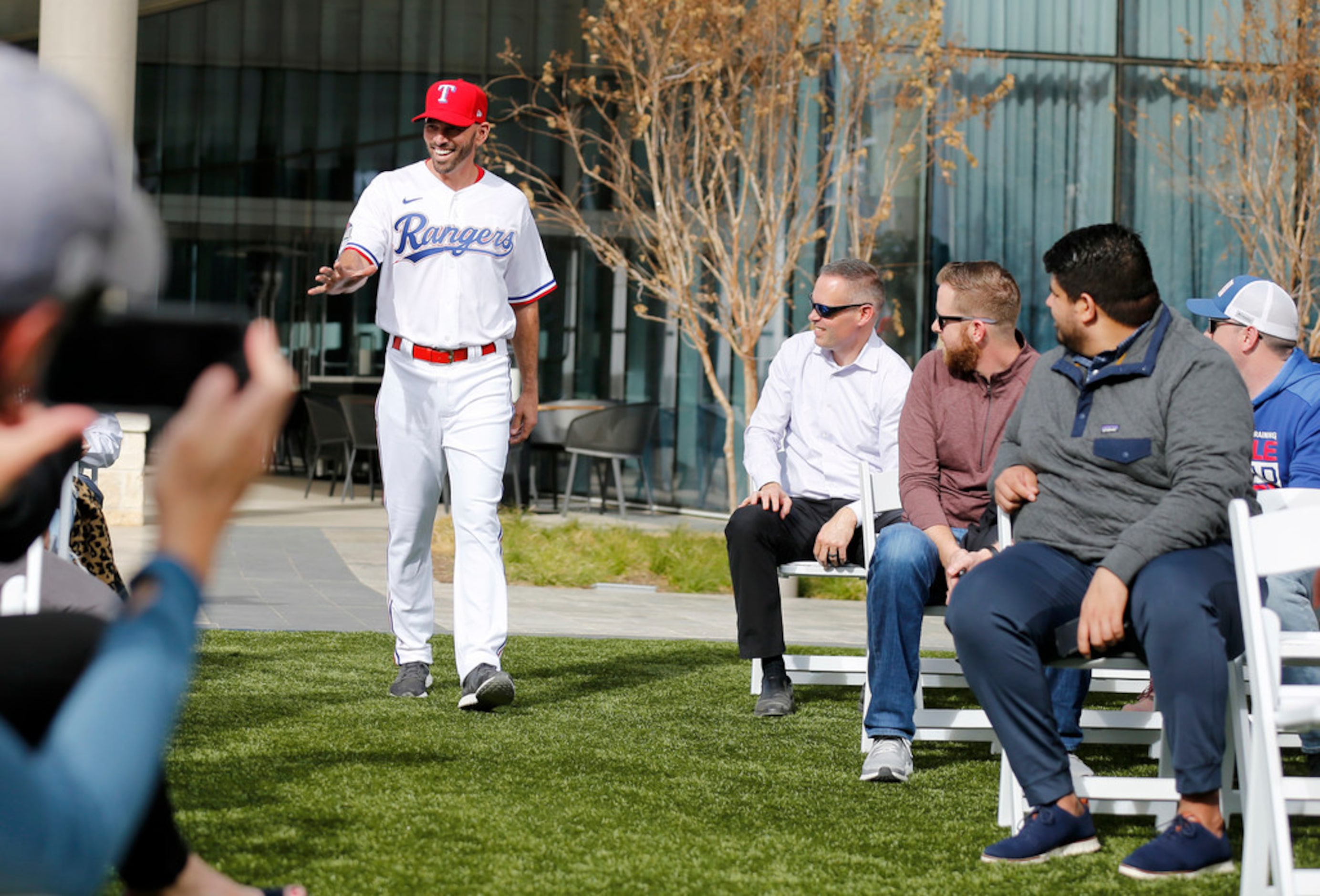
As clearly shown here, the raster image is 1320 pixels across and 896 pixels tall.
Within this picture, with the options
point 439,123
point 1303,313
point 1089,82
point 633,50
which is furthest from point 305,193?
point 439,123

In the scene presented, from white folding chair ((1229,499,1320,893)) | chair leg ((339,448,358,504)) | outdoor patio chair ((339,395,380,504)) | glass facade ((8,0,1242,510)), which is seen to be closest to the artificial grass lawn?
glass facade ((8,0,1242,510))

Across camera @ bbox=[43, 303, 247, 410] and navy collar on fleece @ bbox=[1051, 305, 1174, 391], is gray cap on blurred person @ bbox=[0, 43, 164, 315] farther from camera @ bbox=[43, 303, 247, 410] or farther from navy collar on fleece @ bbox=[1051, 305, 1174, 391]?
navy collar on fleece @ bbox=[1051, 305, 1174, 391]

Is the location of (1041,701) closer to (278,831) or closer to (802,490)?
(278,831)

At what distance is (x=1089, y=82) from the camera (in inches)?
492

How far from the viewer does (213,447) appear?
1084 millimetres

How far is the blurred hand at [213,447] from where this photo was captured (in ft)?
3.54

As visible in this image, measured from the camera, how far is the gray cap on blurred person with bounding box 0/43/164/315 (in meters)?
0.97

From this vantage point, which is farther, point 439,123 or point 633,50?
point 633,50

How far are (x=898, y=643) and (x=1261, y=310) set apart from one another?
157cm

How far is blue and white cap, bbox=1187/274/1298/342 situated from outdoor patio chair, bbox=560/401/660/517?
28.9 feet

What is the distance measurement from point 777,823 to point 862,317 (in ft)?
6.82

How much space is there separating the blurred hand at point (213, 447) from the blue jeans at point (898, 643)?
3186 mm

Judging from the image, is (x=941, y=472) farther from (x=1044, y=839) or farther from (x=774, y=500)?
(x=1044, y=839)

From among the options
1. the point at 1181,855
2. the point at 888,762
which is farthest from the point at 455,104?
the point at 1181,855
